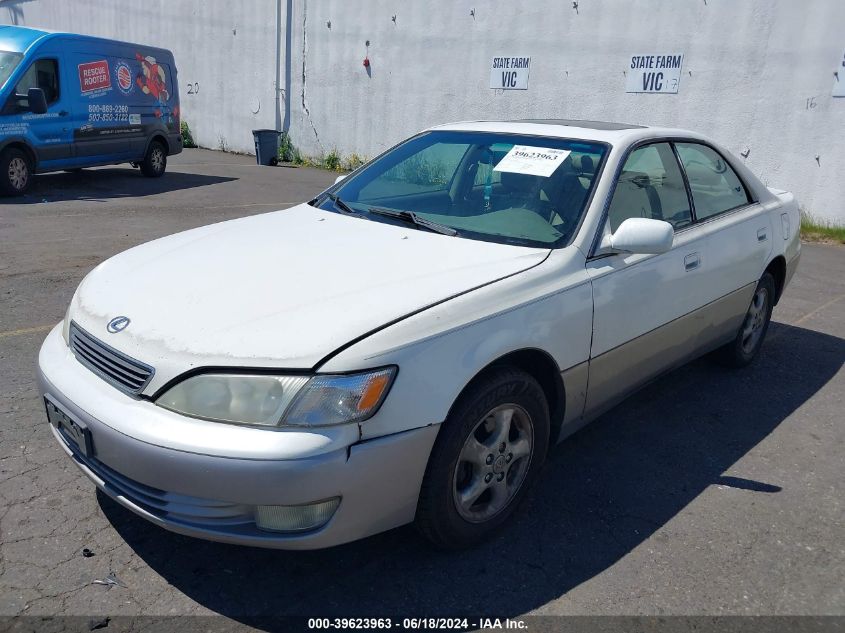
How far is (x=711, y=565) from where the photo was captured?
10.1 feet

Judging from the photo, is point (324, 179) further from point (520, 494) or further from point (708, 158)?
point (520, 494)

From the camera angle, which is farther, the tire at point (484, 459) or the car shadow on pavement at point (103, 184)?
the car shadow on pavement at point (103, 184)

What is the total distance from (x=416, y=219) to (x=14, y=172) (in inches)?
369

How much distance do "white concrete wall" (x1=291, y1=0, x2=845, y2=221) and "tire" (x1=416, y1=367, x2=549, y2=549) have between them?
9.18m

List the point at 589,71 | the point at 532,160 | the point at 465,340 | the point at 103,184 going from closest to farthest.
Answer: the point at 465,340, the point at 532,160, the point at 589,71, the point at 103,184

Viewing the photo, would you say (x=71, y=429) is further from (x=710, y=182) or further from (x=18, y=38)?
(x=18, y=38)

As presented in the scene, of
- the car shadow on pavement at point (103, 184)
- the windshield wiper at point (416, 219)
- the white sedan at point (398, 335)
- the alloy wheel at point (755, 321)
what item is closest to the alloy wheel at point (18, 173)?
the car shadow on pavement at point (103, 184)

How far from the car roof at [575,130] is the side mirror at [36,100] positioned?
28.6 ft

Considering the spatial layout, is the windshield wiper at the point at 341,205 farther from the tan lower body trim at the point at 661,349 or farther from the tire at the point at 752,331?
the tire at the point at 752,331

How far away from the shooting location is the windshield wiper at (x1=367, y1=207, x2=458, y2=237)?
11.8 ft

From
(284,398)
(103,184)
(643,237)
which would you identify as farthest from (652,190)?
(103,184)

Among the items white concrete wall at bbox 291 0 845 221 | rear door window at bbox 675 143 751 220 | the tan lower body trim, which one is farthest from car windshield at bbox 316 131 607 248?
white concrete wall at bbox 291 0 845 221

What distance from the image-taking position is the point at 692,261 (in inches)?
160

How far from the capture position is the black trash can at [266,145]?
56.7 feet
